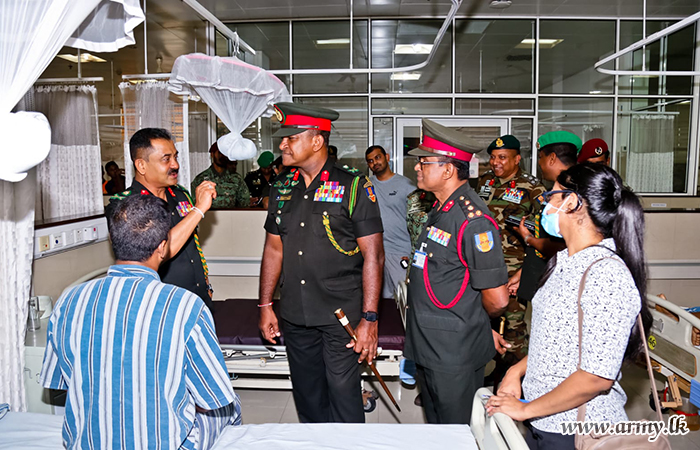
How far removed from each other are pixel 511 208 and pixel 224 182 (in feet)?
9.43

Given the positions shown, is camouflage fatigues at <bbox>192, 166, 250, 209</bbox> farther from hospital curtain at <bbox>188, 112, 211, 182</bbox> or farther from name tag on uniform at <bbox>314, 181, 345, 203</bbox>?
name tag on uniform at <bbox>314, 181, 345, 203</bbox>

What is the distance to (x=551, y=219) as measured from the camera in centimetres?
141

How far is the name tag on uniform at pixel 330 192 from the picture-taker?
2289mm

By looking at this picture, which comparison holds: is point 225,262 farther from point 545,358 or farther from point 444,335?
point 545,358

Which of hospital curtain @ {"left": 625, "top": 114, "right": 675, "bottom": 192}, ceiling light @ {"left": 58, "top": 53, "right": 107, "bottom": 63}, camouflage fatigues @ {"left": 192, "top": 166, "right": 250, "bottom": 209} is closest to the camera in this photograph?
camouflage fatigues @ {"left": 192, "top": 166, "right": 250, "bottom": 209}

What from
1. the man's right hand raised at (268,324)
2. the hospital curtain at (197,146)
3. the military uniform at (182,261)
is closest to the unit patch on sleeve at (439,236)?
the man's right hand raised at (268,324)

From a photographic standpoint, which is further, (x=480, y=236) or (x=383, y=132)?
(x=383, y=132)

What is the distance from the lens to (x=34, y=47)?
1578mm

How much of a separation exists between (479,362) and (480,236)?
557 millimetres

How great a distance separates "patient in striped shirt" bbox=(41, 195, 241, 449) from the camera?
4.05 feet

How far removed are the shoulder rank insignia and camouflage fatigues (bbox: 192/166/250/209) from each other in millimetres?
3297

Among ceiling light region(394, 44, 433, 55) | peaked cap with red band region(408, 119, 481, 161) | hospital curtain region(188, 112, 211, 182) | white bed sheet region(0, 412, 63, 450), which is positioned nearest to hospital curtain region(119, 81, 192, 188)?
hospital curtain region(188, 112, 211, 182)

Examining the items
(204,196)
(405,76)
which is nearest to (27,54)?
(204,196)

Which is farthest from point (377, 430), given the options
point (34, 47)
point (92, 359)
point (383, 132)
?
point (383, 132)
